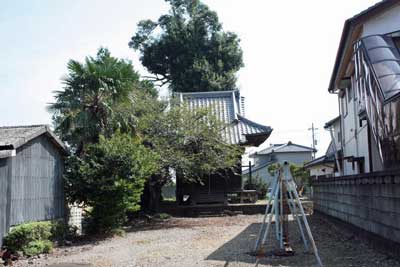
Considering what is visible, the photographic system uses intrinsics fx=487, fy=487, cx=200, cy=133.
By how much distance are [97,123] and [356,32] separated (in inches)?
344

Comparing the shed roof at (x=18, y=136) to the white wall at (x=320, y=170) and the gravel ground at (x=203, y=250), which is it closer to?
the gravel ground at (x=203, y=250)

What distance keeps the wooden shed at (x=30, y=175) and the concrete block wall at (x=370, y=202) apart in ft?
26.6

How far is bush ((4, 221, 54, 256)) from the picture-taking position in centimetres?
1115

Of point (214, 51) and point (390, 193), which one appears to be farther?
point (214, 51)

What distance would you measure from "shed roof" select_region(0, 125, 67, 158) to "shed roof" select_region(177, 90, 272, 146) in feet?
33.0

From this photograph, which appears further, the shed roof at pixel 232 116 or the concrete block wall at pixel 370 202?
the shed roof at pixel 232 116

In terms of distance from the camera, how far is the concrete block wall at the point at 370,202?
8.65 m

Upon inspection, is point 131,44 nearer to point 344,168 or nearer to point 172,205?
point 172,205

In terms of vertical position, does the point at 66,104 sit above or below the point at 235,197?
above

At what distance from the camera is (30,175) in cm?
1267

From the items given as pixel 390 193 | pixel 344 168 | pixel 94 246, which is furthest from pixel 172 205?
pixel 390 193

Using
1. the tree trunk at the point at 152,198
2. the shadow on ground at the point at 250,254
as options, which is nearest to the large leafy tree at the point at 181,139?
the tree trunk at the point at 152,198

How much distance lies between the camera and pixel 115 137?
15.5 meters

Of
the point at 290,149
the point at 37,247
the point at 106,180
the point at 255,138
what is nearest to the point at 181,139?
the point at 255,138
